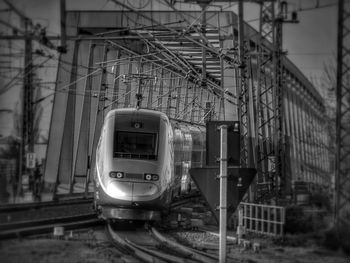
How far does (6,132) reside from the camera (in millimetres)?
30438

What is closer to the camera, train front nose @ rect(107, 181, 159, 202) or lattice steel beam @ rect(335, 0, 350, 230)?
lattice steel beam @ rect(335, 0, 350, 230)

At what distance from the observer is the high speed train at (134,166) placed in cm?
1650

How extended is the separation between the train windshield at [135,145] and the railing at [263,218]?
3150 millimetres

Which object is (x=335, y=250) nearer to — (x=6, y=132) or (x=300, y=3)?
(x=300, y=3)

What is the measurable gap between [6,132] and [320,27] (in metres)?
20.6

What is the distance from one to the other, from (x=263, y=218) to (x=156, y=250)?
9.30ft

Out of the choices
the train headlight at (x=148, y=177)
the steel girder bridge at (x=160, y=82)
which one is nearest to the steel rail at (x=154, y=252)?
the train headlight at (x=148, y=177)

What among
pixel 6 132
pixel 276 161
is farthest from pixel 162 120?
pixel 6 132

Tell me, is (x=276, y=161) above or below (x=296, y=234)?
above

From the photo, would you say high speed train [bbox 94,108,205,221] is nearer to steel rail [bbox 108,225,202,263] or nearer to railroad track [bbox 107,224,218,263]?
railroad track [bbox 107,224,218,263]

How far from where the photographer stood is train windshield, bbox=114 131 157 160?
672 inches

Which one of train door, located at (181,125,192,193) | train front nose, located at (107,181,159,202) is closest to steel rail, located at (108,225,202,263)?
train front nose, located at (107,181,159,202)

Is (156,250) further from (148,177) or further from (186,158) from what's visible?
(186,158)

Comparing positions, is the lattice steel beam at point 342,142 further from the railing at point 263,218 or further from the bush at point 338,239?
the railing at point 263,218
